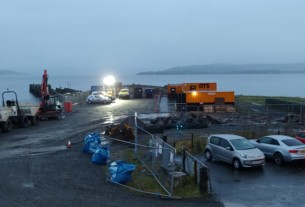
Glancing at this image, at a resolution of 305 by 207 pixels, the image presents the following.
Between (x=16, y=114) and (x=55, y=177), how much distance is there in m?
18.7

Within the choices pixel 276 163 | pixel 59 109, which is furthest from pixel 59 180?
pixel 59 109

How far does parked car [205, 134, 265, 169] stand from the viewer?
19062 mm

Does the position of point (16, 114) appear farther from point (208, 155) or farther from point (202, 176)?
point (202, 176)

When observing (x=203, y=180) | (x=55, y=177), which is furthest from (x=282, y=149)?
(x=55, y=177)

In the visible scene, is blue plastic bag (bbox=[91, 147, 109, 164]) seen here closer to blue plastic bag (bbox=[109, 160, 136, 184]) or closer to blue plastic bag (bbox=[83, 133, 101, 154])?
blue plastic bag (bbox=[83, 133, 101, 154])

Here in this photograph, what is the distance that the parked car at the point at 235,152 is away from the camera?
1906cm

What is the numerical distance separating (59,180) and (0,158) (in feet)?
22.5

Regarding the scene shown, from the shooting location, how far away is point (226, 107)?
41625mm

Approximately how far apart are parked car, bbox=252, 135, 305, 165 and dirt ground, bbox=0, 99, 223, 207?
7215mm

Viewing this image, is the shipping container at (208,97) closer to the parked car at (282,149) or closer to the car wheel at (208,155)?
the parked car at (282,149)

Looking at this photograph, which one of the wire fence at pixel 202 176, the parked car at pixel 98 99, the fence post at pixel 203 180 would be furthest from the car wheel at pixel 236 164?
the parked car at pixel 98 99

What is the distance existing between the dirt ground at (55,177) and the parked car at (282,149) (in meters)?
7.22

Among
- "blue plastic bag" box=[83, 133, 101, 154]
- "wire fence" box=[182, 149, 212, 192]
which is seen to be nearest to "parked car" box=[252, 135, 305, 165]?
"wire fence" box=[182, 149, 212, 192]

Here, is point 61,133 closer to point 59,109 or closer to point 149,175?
point 59,109
